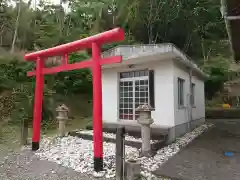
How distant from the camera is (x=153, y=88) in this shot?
7426 millimetres

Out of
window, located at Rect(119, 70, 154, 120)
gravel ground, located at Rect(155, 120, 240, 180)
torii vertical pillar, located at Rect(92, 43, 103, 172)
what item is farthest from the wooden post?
window, located at Rect(119, 70, 154, 120)

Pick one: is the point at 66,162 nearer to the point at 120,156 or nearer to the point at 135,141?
the point at 120,156

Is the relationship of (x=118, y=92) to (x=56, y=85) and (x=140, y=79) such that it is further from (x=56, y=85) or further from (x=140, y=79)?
(x=56, y=85)

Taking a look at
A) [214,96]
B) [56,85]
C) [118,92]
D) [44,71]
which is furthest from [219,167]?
[214,96]

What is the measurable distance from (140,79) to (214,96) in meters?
Result: 15.5

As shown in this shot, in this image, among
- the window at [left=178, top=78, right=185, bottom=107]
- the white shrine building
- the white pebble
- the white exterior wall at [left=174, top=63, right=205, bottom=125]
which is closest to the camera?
the white pebble

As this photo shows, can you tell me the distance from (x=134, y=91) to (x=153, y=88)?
0.87m

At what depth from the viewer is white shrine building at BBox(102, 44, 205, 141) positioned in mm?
7086

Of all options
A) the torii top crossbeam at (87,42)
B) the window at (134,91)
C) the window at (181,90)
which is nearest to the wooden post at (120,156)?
the torii top crossbeam at (87,42)

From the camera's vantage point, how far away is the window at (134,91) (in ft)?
24.6

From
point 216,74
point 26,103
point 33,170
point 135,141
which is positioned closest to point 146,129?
point 135,141

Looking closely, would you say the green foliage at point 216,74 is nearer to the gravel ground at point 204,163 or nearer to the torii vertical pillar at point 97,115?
the gravel ground at point 204,163

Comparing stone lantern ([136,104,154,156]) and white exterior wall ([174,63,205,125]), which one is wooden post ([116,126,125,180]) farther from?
white exterior wall ([174,63,205,125])

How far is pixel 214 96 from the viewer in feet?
68.1
